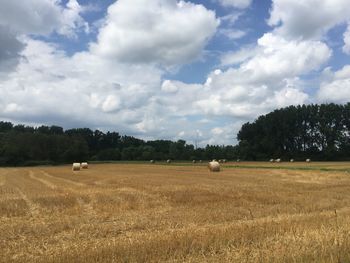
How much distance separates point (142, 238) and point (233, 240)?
2.08 meters

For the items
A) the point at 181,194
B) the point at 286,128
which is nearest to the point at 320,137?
the point at 286,128

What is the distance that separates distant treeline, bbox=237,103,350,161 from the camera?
391 feet

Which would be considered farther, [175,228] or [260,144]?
[260,144]

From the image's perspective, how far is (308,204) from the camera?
57.8 feet

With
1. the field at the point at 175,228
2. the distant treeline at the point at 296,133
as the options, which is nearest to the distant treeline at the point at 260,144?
the distant treeline at the point at 296,133

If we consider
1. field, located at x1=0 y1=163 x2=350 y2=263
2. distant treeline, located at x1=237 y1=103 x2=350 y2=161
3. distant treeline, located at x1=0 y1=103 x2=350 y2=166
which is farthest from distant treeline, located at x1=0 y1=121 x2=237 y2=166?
field, located at x1=0 y1=163 x2=350 y2=263

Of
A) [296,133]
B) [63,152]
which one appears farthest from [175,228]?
[296,133]

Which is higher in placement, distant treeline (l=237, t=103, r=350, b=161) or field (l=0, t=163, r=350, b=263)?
distant treeline (l=237, t=103, r=350, b=161)

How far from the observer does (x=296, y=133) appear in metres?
128

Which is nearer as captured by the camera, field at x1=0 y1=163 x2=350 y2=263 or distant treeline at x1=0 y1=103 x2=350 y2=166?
field at x1=0 y1=163 x2=350 y2=263

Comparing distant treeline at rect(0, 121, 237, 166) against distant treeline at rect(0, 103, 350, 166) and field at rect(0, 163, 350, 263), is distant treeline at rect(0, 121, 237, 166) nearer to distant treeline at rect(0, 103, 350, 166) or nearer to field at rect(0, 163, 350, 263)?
distant treeline at rect(0, 103, 350, 166)

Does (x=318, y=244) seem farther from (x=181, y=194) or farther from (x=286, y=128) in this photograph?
(x=286, y=128)

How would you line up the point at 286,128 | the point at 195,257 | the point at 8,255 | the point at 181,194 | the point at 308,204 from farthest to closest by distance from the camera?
the point at 286,128
the point at 181,194
the point at 308,204
the point at 8,255
the point at 195,257

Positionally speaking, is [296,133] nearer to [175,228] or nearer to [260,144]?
[260,144]
